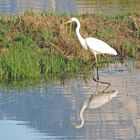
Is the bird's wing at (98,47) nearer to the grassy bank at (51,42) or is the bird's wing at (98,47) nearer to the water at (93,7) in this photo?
the grassy bank at (51,42)

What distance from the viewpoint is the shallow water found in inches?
509

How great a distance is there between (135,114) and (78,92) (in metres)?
2.91

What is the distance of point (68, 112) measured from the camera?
14766mm

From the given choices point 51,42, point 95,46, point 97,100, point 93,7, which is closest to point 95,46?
point 95,46

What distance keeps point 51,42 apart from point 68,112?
19.8 feet

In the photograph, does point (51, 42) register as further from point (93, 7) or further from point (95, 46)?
point (93, 7)

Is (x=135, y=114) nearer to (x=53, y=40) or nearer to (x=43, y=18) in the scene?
(x=53, y=40)

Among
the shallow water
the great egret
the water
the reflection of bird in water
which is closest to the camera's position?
the shallow water

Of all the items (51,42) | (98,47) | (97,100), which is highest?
(51,42)

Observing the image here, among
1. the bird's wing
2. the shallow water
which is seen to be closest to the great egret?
the bird's wing

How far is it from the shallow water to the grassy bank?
78cm

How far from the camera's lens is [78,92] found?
16.9 metres

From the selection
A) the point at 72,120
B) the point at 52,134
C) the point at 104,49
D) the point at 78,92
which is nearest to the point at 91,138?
the point at 52,134

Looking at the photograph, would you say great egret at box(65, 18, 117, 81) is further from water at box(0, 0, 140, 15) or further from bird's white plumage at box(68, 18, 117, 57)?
water at box(0, 0, 140, 15)
